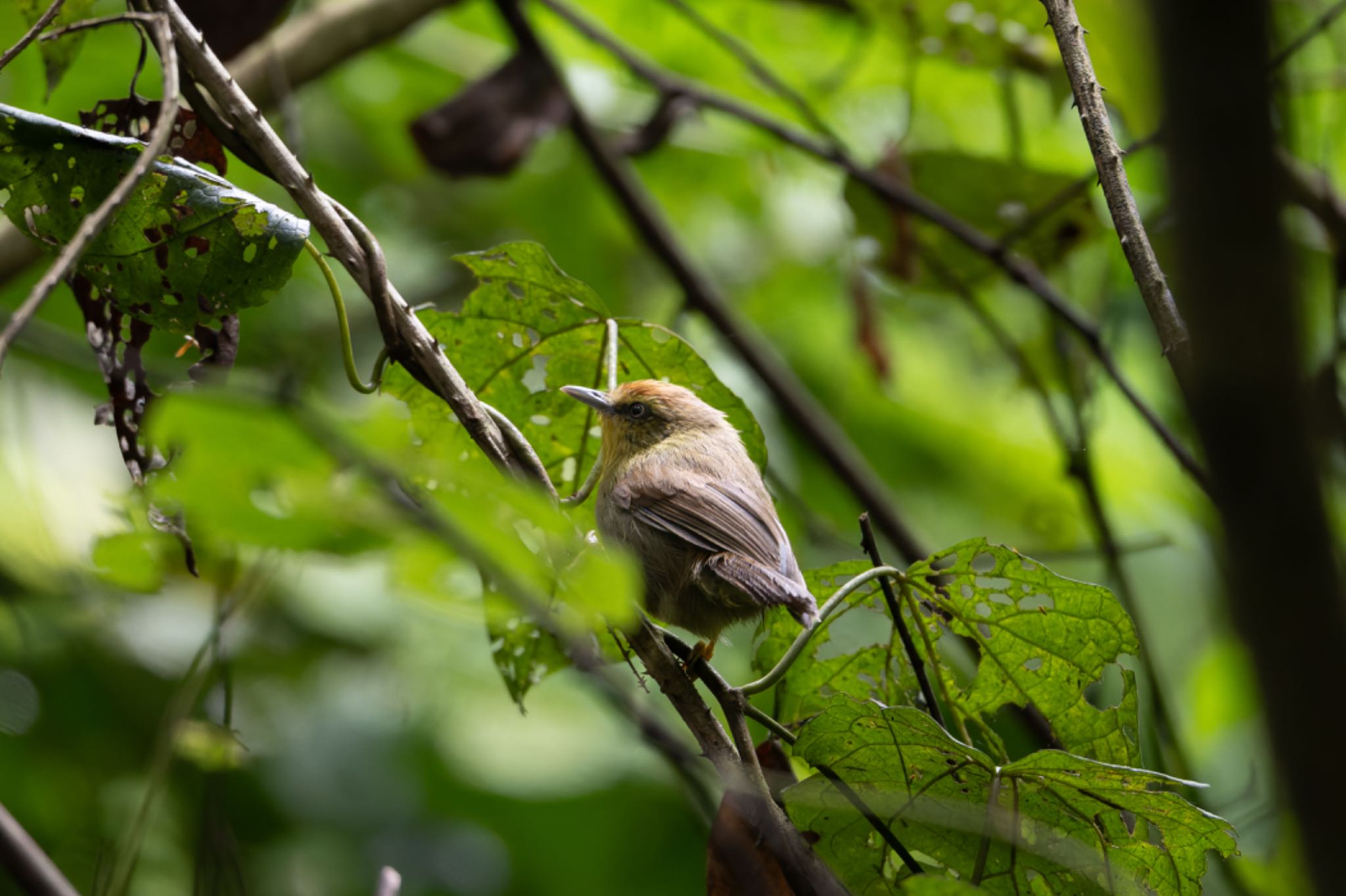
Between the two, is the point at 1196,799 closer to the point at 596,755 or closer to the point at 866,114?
the point at 596,755

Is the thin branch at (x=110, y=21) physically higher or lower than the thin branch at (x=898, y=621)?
higher

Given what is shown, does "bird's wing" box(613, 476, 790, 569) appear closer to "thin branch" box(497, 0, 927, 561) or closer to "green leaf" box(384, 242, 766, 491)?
"green leaf" box(384, 242, 766, 491)

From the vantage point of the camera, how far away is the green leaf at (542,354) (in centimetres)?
230

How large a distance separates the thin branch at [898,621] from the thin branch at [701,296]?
1729 millimetres

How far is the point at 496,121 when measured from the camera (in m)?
3.53

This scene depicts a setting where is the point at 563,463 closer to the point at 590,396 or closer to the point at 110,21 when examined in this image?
the point at 590,396

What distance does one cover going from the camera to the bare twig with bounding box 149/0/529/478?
5.33 ft

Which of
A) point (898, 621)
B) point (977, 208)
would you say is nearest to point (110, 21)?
point (898, 621)

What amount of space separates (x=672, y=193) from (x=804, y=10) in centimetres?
104

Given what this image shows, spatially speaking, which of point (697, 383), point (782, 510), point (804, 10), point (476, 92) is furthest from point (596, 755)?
point (804, 10)

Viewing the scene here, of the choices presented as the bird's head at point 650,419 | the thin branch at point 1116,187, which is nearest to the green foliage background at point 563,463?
the bird's head at point 650,419

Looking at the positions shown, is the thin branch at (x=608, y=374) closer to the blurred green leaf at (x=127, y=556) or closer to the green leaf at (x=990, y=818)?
the green leaf at (x=990, y=818)

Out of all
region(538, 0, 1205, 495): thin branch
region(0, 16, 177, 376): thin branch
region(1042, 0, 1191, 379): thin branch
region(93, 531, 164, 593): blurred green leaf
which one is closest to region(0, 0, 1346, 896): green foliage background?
region(93, 531, 164, 593): blurred green leaf

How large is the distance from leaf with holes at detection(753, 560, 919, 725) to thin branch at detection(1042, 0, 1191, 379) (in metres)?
0.80
